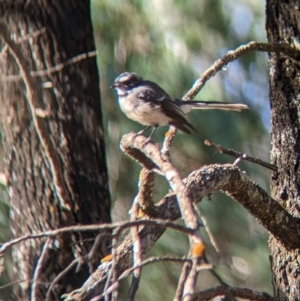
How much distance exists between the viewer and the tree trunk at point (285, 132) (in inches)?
104

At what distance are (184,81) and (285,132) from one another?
148 inches

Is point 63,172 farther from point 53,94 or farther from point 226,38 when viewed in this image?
point 226,38

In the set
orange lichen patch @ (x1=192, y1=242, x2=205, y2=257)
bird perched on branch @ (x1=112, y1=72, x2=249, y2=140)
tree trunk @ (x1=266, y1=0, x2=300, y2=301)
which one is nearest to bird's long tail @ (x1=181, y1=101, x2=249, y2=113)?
bird perched on branch @ (x1=112, y1=72, x2=249, y2=140)

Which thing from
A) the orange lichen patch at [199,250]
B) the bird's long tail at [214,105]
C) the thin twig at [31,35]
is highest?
the thin twig at [31,35]

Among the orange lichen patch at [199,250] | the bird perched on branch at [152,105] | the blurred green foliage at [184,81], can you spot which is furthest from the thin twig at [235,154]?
the blurred green foliage at [184,81]

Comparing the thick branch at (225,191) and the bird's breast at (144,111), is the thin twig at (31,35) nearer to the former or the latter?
the bird's breast at (144,111)

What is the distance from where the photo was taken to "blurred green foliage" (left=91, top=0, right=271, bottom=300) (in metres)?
6.44

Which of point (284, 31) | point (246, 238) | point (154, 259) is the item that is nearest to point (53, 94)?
point (284, 31)

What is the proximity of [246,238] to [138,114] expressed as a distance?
168 inches

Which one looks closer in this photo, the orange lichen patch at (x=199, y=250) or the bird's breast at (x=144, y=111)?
the orange lichen patch at (x=199, y=250)

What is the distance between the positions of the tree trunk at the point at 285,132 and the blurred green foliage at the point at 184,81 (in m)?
3.37

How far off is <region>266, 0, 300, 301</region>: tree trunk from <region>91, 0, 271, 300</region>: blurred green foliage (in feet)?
11.0

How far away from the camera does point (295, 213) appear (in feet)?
8.73

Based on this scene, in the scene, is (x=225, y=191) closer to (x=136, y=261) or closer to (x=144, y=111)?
(x=136, y=261)
